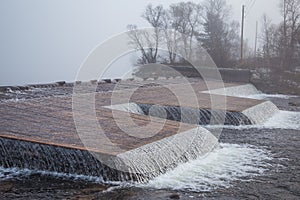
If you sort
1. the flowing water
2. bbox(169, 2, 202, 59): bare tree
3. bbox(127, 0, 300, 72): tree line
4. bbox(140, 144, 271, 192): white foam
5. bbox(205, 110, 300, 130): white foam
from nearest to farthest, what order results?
the flowing water < bbox(140, 144, 271, 192): white foam < bbox(205, 110, 300, 130): white foam < bbox(127, 0, 300, 72): tree line < bbox(169, 2, 202, 59): bare tree

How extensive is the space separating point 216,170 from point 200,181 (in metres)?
0.56

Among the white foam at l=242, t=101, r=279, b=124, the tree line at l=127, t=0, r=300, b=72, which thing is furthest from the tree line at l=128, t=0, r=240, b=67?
the white foam at l=242, t=101, r=279, b=124

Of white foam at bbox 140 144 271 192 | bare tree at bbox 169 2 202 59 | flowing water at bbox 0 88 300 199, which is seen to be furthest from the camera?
bare tree at bbox 169 2 202 59

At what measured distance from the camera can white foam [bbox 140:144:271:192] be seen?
4559 mm

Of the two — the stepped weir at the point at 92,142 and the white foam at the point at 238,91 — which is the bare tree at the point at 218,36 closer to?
the white foam at the point at 238,91

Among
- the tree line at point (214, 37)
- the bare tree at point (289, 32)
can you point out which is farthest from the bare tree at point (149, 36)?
the bare tree at point (289, 32)

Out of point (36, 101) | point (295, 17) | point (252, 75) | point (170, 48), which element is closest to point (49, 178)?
point (36, 101)

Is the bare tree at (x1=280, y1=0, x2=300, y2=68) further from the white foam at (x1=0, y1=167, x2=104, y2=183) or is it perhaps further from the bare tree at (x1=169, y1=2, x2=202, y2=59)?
the white foam at (x1=0, y1=167, x2=104, y2=183)

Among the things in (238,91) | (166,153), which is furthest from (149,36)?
(166,153)

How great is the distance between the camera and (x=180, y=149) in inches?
217

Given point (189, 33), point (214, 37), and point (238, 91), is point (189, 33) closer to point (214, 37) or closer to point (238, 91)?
point (214, 37)

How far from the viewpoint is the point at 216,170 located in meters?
5.14

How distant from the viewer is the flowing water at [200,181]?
4191mm

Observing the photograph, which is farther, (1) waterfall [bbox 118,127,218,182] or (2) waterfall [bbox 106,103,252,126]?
(2) waterfall [bbox 106,103,252,126]
